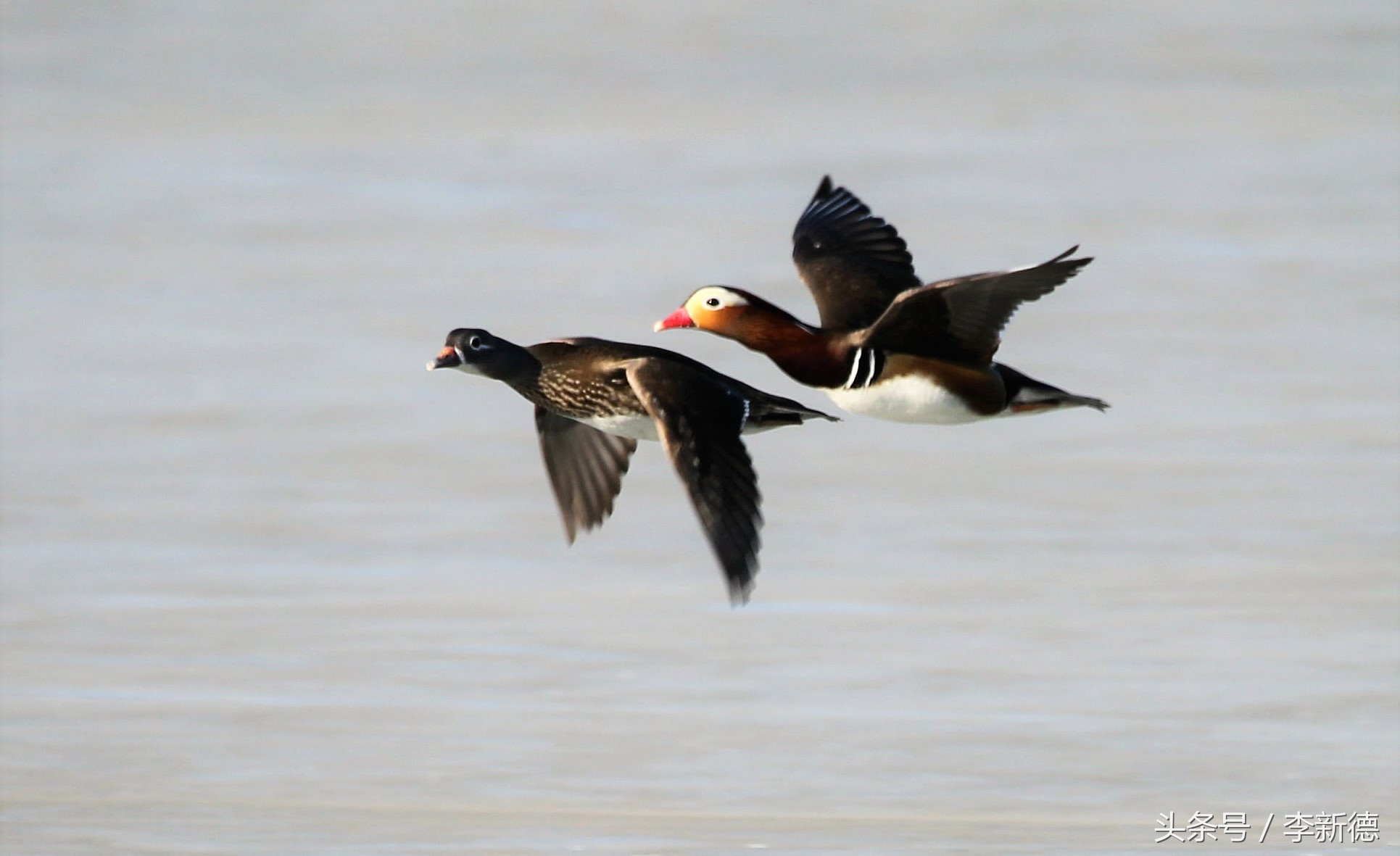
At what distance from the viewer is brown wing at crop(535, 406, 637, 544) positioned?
1055 centimetres

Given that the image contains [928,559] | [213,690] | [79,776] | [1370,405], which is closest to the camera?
[79,776]

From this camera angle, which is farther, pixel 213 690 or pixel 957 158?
pixel 957 158

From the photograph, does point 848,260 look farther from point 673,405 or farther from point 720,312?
point 673,405

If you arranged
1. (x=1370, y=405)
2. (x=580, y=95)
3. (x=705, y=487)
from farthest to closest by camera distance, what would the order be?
(x=580, y=95) < (x=1370, y=405) < (x=705, y=487)

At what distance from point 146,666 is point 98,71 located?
1959 cm

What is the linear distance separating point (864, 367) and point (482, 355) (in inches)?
52.7

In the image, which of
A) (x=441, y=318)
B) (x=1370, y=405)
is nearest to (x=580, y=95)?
(x=441, y=318)

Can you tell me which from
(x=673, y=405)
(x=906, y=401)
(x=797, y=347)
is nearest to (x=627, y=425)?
(x=673, y=405)

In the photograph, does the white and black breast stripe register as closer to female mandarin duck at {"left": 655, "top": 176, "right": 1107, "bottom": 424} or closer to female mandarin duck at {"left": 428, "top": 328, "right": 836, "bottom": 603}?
female mandarin duck at {"left": 655, "top": 176, "right": 1107, "bottom": 424}

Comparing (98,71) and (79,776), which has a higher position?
(98,71)

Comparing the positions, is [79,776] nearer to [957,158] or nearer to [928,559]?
[928,559]

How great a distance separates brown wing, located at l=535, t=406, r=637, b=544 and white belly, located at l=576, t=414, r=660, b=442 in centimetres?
70

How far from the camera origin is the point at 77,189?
29.6 metres

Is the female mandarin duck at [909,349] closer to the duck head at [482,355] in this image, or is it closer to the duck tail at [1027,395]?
the duck tail at [1027,395]
